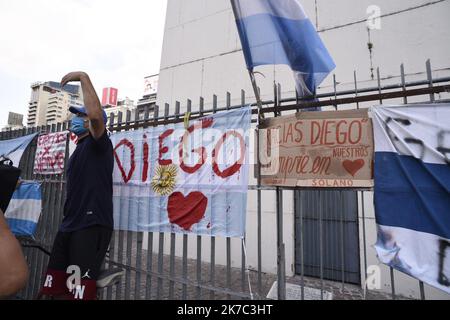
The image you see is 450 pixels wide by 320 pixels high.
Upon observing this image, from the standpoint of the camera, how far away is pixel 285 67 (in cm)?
681

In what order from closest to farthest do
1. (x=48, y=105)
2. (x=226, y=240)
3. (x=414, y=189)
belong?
(x=414, y=189)
(x=226, y=240)
(x=48, y=105)

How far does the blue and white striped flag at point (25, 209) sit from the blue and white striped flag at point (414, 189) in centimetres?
465

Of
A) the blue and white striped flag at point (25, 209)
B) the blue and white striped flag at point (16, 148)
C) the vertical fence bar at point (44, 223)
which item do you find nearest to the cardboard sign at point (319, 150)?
the vertical fence bar at point (44, 223)

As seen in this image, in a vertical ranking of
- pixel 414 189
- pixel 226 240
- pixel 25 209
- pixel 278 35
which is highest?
pixel 278 35

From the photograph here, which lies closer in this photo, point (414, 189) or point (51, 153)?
point (414, 189)

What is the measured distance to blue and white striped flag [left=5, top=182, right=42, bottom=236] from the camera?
14.0ft

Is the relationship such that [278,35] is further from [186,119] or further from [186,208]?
[186,208]

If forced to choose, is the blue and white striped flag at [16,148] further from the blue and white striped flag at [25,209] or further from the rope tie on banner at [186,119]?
the rope tie on banner at [186,119]

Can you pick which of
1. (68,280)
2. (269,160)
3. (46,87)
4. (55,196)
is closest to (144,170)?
(68,280)

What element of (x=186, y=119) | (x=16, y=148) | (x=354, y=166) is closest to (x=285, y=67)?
(x=186, y=119)

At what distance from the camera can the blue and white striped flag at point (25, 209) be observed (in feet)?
14.0

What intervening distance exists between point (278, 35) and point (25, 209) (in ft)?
14.8

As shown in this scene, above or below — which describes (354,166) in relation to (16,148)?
below
